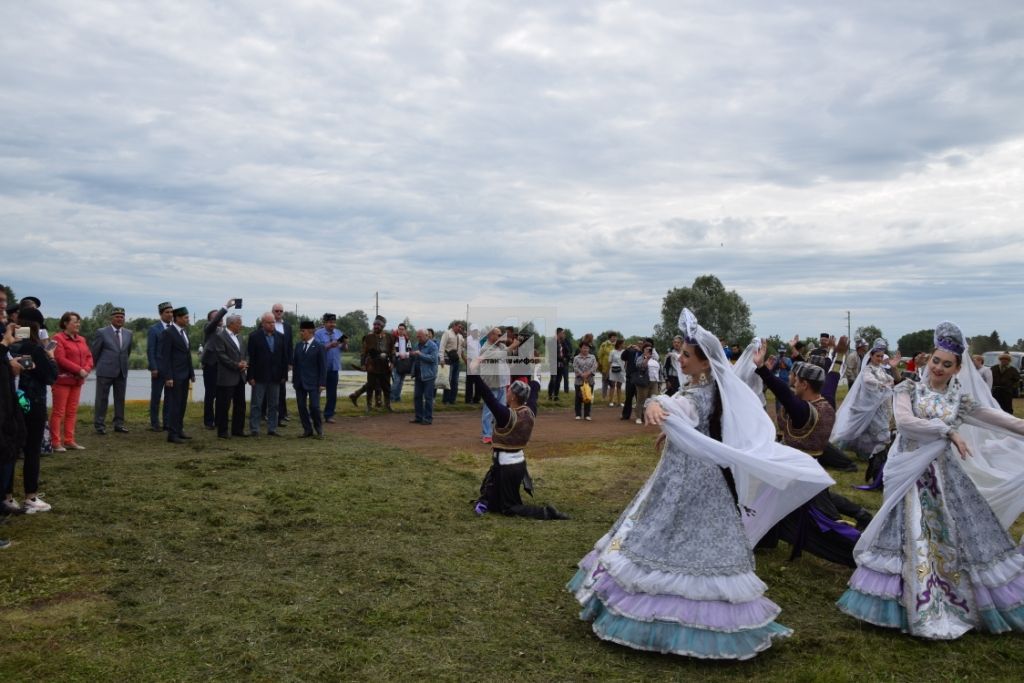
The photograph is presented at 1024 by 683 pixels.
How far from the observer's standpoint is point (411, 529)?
795 centimetres

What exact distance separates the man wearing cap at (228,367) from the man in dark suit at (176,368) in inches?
18.5

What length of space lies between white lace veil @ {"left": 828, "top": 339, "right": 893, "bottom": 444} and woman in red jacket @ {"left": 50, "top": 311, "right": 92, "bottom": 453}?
475 inches

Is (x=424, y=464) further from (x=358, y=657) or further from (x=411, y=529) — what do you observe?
(x=358, y=657)

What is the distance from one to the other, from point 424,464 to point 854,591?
7.17 metres

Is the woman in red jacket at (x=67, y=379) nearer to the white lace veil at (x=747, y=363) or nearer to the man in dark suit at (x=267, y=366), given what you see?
the man in dark suit at (x=267, y=366)

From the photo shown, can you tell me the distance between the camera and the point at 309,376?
547 inches

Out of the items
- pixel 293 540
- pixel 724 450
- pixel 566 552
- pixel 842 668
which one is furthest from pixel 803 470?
pixel 293 540

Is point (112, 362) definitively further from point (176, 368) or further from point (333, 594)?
point (333, 594)

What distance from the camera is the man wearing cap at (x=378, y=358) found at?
18734 mm

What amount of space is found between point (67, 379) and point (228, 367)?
2530 millimetres

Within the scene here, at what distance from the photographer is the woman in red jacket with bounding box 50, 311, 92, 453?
1132 centimetres

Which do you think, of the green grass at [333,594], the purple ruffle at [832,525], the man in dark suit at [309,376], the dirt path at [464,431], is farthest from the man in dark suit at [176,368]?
the purple ruffle at [832,525]

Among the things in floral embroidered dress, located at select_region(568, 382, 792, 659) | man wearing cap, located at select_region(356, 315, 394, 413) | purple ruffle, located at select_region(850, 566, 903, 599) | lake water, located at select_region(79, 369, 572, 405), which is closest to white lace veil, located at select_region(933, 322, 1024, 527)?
purple ruffle, located at select_region(850, 566, 903, 599)

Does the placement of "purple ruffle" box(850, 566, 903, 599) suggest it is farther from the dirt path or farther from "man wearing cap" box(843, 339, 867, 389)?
"man wearing cap" box(843, 339, 867, 389)
